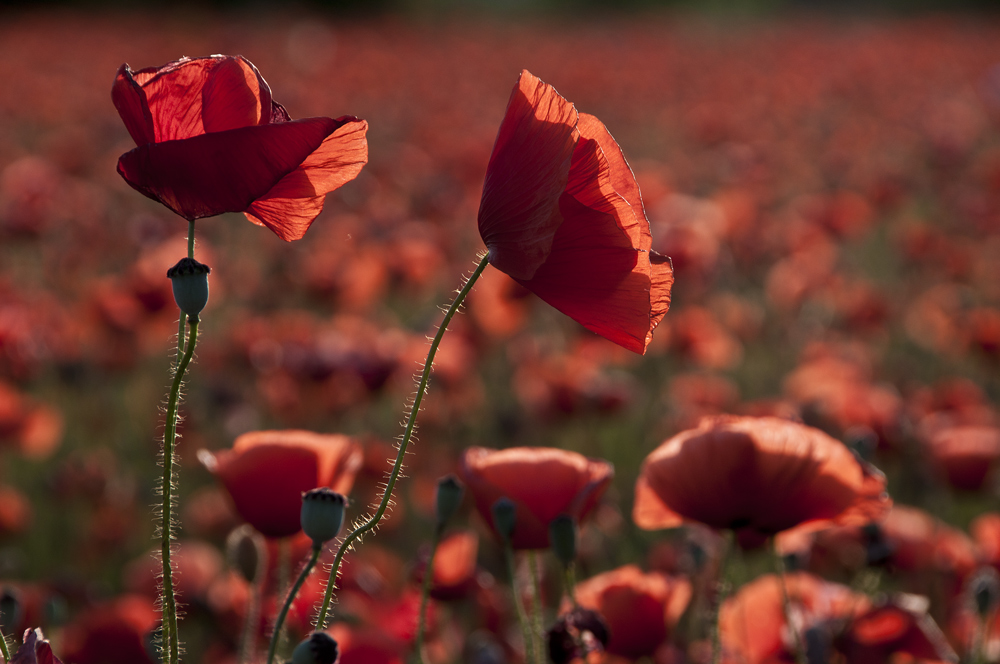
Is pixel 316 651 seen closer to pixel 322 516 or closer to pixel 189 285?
pixel 322 516

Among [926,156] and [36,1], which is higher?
[36,1]

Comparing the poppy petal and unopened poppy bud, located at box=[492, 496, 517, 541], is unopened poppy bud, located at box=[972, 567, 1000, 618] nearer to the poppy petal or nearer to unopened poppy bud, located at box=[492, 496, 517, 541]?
unopened poppy bud, located at box=[492, 496, 517, 541]

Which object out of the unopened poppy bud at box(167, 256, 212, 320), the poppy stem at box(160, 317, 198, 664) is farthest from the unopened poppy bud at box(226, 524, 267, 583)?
the unopened poppy bud at box(167, 256, 212, 320)

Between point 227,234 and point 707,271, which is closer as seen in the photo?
point 707,271

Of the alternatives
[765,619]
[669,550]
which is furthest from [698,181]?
[765,619]

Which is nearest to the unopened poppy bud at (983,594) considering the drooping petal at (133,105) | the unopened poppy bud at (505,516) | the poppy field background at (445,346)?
the poppy field background at (445,346)

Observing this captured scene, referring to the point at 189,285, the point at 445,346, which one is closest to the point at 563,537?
the point at 189,285

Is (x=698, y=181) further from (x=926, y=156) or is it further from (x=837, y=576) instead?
(x=837, y=576)
